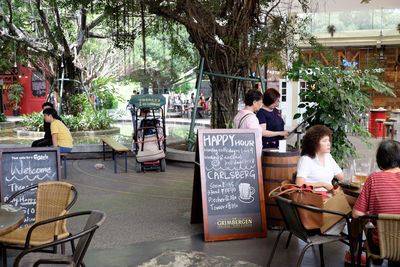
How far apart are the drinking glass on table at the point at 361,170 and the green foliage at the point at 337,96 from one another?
178 centimetres

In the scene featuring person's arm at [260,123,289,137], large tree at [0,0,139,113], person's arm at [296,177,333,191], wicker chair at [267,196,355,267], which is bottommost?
wicker chair at [267,196,355,267]

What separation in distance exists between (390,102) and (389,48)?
243 centimetres

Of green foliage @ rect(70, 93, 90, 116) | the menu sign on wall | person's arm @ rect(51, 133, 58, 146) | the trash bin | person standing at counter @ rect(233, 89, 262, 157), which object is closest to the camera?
person standing at counter @ rect(233, 89, 262, 157)

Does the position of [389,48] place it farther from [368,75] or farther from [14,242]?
[14,242]

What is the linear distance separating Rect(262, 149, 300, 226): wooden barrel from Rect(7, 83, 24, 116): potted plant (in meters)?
26.0

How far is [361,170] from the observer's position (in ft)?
12.8

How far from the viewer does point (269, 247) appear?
4602mm

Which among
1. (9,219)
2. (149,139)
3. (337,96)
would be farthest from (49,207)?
(149,139)

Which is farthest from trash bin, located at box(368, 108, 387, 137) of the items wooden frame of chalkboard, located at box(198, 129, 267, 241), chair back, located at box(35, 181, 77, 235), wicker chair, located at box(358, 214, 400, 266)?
chair back, located at box(35, 181, 77, 235)

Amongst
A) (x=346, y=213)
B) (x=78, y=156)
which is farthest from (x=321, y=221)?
(x=78, y=156)

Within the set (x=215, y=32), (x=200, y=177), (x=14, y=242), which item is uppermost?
(x=215, y=32)

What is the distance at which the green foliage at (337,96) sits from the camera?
562 centimetres

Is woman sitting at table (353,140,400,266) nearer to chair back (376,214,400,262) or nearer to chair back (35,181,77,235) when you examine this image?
chair back (376,214,400,262)

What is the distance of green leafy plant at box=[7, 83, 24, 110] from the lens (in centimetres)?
2833
